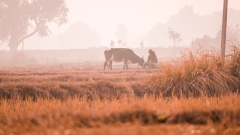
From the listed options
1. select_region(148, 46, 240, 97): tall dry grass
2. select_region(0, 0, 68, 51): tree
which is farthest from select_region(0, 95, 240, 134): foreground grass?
select_region(0, 0, 68, 51): tree

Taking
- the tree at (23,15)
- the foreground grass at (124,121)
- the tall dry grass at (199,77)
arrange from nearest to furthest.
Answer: the foreground grass at (124,121) < the tall dry grass at (199,77) < the tree at (23,15)

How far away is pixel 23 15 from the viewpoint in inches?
1758

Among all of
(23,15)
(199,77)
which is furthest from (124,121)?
(23,15)

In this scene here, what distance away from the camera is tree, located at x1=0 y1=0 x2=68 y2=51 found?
4300 centimetres

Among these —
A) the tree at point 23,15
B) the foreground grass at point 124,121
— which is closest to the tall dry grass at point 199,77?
the foreground grass at point 124,121

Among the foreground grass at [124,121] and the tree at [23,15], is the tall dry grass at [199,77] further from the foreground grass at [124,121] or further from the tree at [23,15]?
the tree at [23,15]

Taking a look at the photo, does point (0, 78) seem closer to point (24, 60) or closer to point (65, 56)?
point (24, 60)

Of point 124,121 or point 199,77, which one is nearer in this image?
point 124,121

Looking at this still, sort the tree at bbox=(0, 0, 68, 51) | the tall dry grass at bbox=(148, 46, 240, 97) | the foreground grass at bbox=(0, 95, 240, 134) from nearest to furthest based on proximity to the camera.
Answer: the foreground grass at bbox=(0, 95, 240, 134) < the tall dry grass at bbox=(148, 46, 240, 97) < the tree at bbox=(0, 0, 68, 51)

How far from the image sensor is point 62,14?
47406 millimetres

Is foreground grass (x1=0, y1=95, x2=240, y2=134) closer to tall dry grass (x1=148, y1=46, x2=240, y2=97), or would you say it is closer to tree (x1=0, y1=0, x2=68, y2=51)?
tall dry grass (x1=148, y1=46, x2=240, y2=97)

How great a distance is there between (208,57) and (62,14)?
39.8 meters

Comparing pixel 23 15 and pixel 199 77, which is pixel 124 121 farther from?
pixel 23 15

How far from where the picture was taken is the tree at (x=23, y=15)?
43.0 meters
